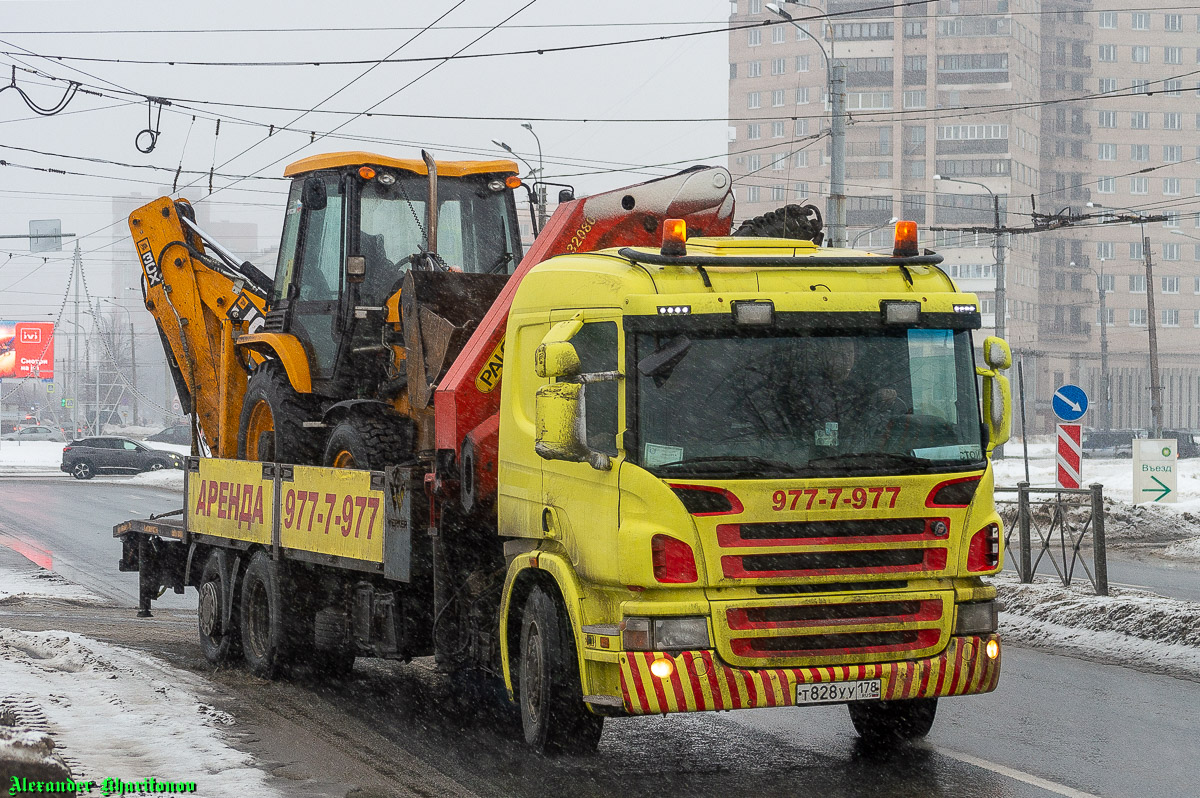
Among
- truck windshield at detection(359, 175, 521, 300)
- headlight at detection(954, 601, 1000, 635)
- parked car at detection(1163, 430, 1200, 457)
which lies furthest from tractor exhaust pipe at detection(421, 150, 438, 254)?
parked car at detection(1163, 430, 1200, 457)

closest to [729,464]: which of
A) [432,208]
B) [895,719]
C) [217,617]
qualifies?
[895,719]

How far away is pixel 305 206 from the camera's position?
36.4 ft

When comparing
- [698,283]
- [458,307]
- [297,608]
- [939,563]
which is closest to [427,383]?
[458,307]

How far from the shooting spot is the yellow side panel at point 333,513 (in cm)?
888

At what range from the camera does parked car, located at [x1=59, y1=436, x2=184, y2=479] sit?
47438 mm

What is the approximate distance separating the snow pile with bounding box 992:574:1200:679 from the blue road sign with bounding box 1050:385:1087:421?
467 cm

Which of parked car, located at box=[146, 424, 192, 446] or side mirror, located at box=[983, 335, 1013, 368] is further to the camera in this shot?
parked car, located at box=[146, 424, 192, 446]

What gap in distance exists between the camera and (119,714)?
8.16 meters

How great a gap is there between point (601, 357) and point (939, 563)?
183cm

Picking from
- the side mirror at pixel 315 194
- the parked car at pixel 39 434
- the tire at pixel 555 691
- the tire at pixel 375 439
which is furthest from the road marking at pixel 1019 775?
the parked car at pixel 39 434

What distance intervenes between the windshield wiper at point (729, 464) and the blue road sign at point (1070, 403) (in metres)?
13.0

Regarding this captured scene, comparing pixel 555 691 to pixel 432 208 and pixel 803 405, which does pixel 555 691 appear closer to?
pixel 803 405

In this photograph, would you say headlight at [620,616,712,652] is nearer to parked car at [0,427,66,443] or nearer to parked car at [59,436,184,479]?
parked car at [59,436,184,479]

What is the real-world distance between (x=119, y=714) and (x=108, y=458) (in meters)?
41.9
